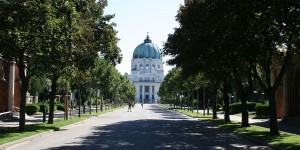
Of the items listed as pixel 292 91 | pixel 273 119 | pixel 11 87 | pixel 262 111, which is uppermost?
pixel 11 87

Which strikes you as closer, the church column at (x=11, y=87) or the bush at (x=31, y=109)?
the church column at (x=11, y=87)

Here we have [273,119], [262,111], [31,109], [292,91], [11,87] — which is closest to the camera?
[273,119]

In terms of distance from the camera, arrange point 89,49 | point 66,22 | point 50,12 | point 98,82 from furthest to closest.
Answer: point 98,82 → point 89,49 → point 66,22 → point 50,12

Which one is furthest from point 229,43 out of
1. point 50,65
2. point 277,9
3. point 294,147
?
point 50,65

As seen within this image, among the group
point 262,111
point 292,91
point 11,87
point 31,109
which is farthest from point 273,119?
point 31,109

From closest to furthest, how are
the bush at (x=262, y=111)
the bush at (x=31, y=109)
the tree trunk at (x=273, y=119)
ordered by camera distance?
the tree trunk at (x=273, y=119) < the bush at (x=262, y=111) < the bush at (x=31, y=109)

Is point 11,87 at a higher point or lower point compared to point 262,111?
higher

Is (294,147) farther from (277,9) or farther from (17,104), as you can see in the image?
(17,104)

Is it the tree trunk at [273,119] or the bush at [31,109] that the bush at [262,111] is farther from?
the bush at [31,109]

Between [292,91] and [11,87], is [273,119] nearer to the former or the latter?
[292,91]

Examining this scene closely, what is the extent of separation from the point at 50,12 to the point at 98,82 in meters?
43.8

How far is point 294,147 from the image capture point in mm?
16688

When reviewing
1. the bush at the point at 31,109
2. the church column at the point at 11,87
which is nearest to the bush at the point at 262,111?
the church column at the point at 11,87

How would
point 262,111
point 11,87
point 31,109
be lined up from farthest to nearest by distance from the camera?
point 31,109 → point 262,111 → point 11,87
